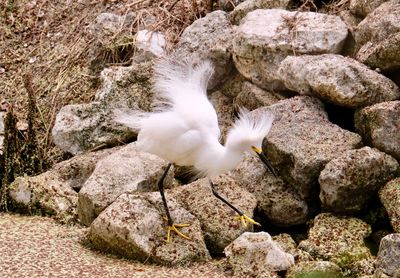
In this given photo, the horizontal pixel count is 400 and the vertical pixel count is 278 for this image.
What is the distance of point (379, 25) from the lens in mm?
4527

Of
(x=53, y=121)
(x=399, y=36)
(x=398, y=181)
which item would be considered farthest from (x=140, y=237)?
(x=53, y=121)

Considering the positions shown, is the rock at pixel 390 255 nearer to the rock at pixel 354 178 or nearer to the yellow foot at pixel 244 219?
the rock at pixel 354 178

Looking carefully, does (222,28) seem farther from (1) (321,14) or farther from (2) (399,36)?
(2) (399,36)

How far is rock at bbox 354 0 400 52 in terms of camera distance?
4.48m

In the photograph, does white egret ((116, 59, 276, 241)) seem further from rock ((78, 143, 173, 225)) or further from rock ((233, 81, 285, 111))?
rock ((233, 81, 285, 111))

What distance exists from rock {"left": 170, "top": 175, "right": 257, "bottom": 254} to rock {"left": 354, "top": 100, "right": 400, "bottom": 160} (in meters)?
0.82

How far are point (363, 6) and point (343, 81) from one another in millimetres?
850

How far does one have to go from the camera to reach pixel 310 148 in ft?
13.6

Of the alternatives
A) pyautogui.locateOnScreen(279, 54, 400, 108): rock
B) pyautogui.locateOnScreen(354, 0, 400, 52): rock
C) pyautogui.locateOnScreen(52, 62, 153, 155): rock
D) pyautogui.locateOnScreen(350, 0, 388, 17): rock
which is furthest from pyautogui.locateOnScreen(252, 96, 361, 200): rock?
pyautogui.locateOnScreen(52, 62, 153, 155): rock

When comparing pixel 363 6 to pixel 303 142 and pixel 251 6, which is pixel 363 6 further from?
pixel 303 142

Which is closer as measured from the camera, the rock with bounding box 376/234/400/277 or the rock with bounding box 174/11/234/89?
the rock with bounding box 376/234/400/277

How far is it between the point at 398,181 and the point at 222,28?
1932 millimetres

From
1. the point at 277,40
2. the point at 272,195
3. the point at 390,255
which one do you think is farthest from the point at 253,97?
the point at 390,255

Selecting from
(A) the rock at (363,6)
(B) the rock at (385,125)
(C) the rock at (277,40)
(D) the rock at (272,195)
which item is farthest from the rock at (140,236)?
(A) the rock at (363,6)
